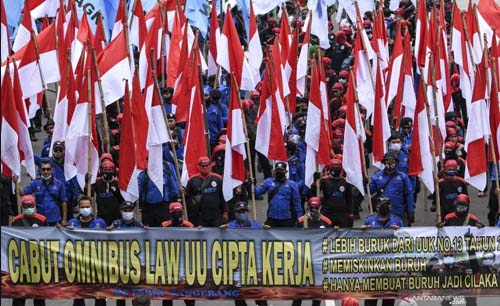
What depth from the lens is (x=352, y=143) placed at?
1964 centimetres

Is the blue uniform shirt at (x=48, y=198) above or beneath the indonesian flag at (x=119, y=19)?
beneath

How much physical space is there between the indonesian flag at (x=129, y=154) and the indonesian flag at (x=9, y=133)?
139 cm

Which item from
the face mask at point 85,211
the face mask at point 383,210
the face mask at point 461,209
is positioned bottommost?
the face mask at point 461,209

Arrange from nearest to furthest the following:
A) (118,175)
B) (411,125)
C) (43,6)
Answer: (118,175) < (411,125) < (43,6)

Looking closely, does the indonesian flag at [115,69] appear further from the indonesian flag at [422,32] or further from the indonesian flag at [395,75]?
the indonesian flag at [422,32]

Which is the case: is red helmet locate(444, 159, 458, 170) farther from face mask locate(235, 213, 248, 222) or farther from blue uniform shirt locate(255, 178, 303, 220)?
face mask locate(235, 213, 248, 222)

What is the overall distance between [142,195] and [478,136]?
4.75 metres

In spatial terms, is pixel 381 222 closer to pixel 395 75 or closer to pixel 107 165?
pixel 107 165

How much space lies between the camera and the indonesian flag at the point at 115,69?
2095cm

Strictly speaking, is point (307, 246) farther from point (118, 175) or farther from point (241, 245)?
point (118, 175)

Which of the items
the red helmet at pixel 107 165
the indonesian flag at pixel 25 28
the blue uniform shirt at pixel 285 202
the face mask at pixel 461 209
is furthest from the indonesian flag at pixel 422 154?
the indonesian flag at pixel 25 28

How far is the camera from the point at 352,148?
1952 cm

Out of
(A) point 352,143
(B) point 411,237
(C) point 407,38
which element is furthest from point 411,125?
(B) point 411,237

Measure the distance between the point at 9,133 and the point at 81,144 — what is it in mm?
1210
